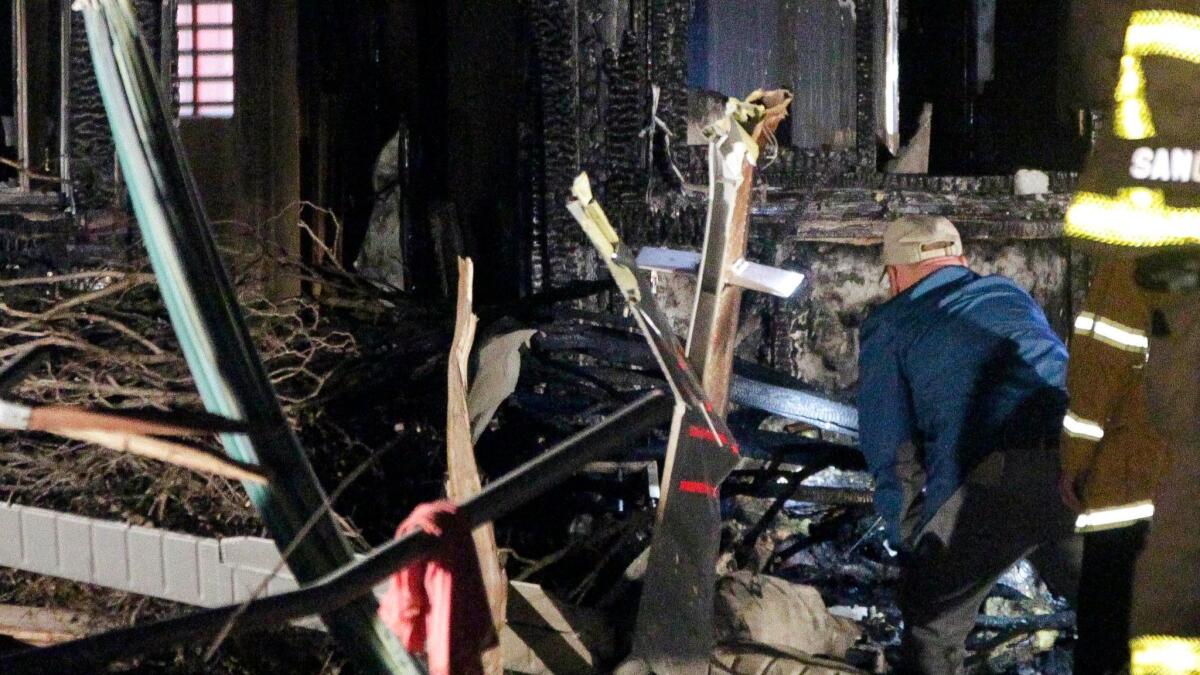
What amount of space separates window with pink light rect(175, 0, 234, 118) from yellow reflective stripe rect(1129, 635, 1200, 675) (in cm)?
616

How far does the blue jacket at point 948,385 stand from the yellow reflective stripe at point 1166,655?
3.14ft

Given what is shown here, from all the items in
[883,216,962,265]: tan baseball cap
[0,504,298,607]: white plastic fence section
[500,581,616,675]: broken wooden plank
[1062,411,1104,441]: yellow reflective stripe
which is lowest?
[500,581,616,675]: broken wooden plank

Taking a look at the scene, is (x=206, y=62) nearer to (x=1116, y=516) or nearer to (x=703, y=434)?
(x=703, y=434)

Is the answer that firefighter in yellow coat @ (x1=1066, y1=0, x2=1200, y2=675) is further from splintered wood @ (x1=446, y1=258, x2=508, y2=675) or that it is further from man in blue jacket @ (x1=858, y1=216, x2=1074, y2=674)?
splintered wood @ (x1=446, y1=258, x2=508, y2=675)

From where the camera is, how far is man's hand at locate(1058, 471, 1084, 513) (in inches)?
165

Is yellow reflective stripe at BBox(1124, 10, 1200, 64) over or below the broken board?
over

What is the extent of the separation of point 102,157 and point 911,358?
538 centimetres

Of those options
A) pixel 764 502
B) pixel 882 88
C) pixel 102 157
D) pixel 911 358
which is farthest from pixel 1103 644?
pixel 102 157

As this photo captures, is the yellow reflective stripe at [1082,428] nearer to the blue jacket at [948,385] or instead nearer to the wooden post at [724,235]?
the blue jacket at [948,385]

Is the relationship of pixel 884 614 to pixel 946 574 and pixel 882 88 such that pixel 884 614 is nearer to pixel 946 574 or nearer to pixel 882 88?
pixel 946 574

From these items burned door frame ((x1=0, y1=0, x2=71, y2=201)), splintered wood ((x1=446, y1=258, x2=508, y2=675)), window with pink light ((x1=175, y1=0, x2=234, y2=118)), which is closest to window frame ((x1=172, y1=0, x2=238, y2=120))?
window with pink light ((x1=175, y1=0, x2=234, y2=118))

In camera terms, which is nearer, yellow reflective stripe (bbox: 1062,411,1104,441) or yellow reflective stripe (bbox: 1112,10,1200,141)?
yellow reflective stripe (bbox: 1112,10,1200,141)

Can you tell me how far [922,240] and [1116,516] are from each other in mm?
1332

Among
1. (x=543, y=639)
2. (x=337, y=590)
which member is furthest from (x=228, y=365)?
(x=543, y=639)
